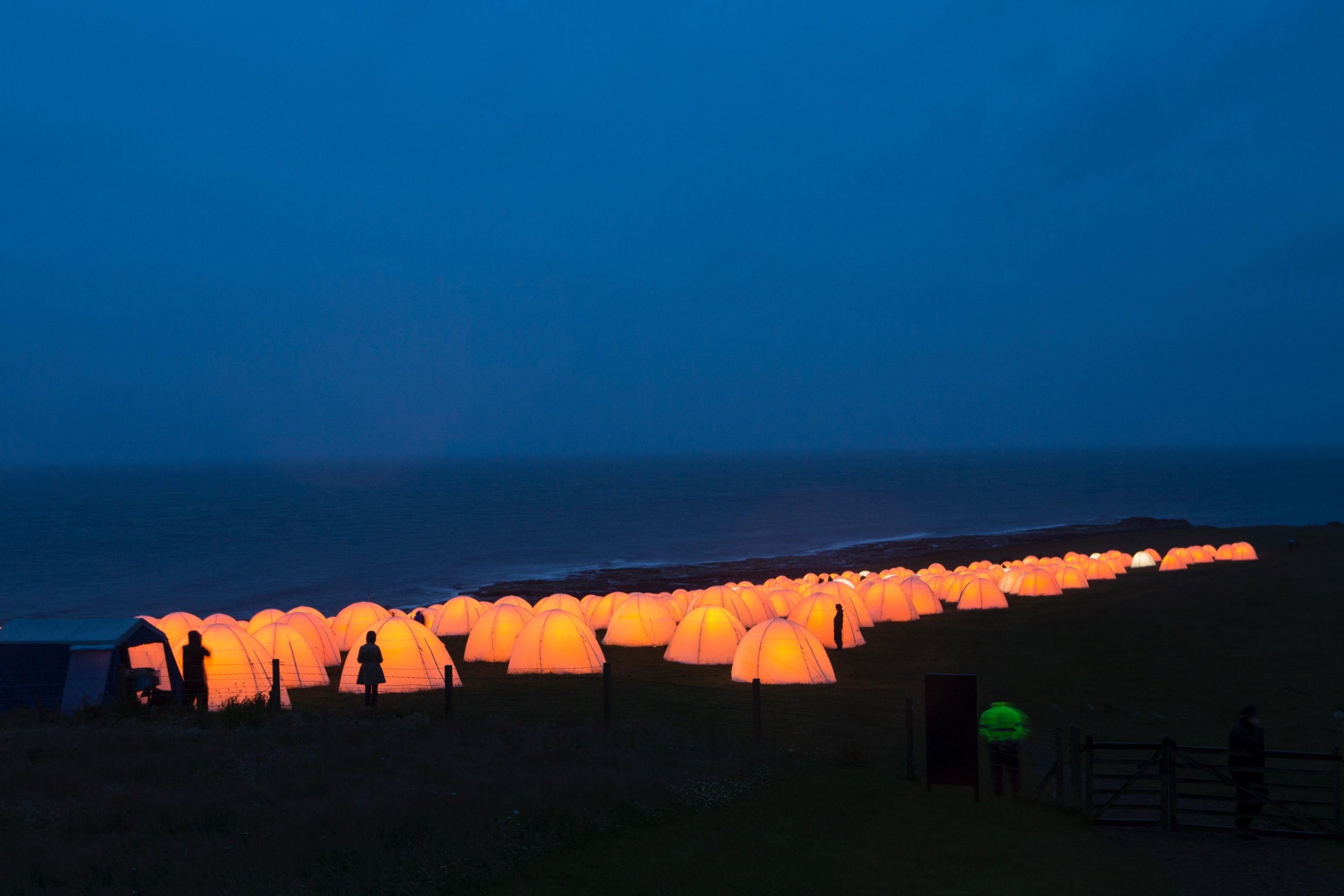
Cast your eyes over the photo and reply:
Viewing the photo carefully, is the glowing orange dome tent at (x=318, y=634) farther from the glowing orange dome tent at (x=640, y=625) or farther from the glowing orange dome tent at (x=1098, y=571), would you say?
the glowing orange dome tent at (x=1098, y=571)

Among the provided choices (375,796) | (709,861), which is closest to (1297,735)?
(709,861)

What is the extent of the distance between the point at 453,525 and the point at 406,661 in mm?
79822

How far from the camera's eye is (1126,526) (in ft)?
274

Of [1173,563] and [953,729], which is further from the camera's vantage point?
[1173,563]

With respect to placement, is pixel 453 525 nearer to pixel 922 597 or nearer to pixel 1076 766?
pixel 922 597

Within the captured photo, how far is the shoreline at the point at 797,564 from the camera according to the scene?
54.3m

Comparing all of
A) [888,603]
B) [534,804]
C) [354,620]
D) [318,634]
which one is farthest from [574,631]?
[888,603]

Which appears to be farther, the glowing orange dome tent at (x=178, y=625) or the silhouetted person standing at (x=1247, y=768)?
the glowing orange dome tent at (x=178, y=625)

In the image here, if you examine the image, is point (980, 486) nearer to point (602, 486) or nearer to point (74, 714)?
point (602, 486)

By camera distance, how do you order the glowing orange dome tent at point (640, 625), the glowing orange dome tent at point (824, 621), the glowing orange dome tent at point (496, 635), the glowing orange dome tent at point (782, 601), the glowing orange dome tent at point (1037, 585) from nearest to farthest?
the glowing orange dome tent at point (496, 635) < the glowing orange dome tent at point (824, 621) < the glowing orange dome tent at point (640, 625) < the glowing orange dome tent at point (782, 601) < the glowing orange dome tent at point (1037, 585)

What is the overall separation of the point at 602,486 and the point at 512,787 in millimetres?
164047

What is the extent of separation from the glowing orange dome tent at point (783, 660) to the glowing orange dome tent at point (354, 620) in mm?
11134

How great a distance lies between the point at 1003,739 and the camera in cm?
1178

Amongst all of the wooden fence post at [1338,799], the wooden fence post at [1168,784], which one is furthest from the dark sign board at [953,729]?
the wooden fence post at [1338,799]
